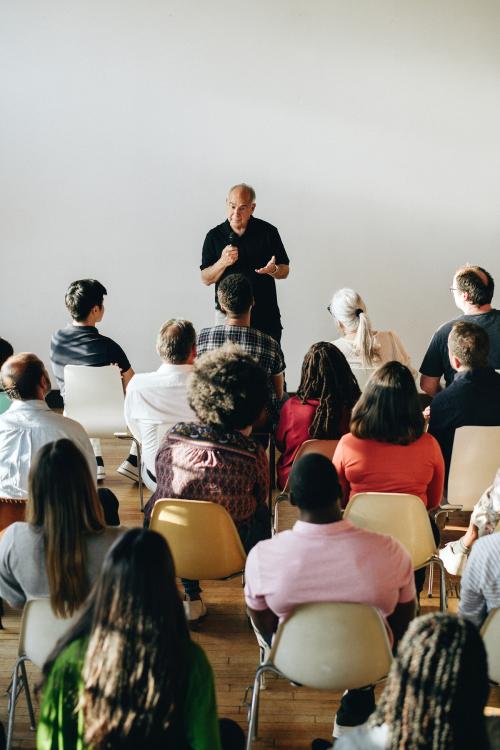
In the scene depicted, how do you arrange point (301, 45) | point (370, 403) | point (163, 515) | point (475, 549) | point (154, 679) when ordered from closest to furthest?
point (154, 679) < point (475, 549) < point (163, 515) < point (370, 403) < point (301, 45)

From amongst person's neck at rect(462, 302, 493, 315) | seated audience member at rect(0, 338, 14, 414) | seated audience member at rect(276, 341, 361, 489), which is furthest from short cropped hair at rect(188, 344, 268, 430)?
person's neck at rect(462, 302, 493, 315)

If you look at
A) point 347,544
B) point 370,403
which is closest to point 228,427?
point 370,403

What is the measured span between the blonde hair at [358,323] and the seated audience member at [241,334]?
52 centimetres

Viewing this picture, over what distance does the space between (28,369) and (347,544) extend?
60.0 inches

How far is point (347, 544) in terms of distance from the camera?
2.02m

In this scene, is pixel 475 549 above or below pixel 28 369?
below

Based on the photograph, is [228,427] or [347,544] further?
[228,427]

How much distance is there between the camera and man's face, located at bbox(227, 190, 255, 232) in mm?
4855

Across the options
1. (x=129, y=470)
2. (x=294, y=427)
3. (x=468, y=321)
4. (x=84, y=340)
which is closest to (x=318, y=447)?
(x=294, y=427)

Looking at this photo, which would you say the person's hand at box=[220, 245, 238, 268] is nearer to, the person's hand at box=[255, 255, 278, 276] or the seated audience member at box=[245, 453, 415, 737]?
the person's hand at box=[255, 255, 278, 276]

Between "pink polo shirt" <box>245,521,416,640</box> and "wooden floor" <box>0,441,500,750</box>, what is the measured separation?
0.68 metres

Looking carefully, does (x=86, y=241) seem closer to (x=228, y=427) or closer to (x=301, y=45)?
(x=301, y=45)

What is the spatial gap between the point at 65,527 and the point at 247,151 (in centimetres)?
474

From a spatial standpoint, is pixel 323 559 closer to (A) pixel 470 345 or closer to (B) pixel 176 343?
(A) pixel 470 345
